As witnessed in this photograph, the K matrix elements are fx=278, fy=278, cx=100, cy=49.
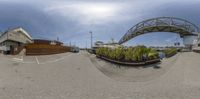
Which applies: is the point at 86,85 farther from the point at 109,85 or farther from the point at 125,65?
the point at 125,65

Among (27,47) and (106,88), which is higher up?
(27,47)

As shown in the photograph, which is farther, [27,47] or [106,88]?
[27,47]

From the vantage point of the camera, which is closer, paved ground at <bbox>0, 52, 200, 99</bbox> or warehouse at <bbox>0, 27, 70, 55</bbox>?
paved ground at <bbox>0, 52, 200, 99</bbox>

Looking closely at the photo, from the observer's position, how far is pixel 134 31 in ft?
241

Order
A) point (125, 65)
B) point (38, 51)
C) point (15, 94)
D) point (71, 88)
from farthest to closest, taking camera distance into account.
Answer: point (38, 51)
point (125, 65)
point (71, 88)
point (15, 94)

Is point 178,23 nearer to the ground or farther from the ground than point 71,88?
farther from the ground

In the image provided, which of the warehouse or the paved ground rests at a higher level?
the warehouse

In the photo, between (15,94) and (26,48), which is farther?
(26,48)

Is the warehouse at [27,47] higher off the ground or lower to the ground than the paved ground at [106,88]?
higher

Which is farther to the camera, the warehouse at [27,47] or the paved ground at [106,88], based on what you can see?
the warehouse at [27,47]

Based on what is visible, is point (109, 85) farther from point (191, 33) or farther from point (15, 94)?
point (191, 33)

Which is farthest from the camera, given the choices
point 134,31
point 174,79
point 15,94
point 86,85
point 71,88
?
point 134,31

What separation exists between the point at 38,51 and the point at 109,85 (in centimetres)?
2182

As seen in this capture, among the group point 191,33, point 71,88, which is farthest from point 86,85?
point 191,33
